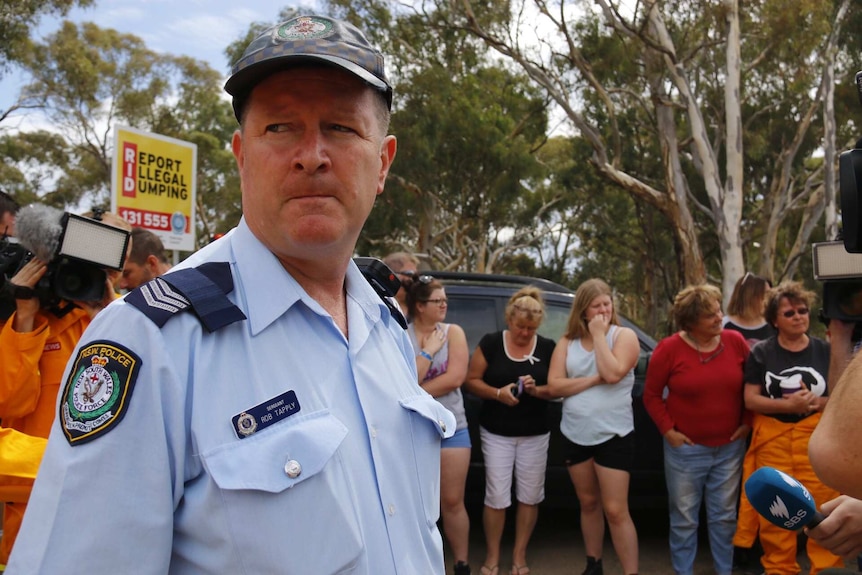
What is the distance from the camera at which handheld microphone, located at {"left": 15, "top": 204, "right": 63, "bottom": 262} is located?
255 cm

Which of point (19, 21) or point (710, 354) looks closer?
point (710, 354)

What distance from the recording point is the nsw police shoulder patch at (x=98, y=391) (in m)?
1.06

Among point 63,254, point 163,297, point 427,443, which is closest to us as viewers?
point 163,297

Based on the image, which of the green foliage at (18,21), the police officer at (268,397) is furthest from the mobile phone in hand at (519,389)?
the green foliage at (18,21)

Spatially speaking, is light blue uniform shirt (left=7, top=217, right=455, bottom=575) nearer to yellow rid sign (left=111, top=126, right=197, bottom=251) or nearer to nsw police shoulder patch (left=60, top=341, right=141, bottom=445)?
nsw police shoulder patch (left=60, top=341, right=141, bottom=445)

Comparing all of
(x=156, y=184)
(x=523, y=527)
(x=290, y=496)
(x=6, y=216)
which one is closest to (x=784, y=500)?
(x=290, y=496)

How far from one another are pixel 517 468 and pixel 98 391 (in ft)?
13.6

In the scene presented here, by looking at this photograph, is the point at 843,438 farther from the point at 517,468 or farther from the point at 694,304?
the point at 517,468

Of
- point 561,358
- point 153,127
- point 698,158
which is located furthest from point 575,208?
point 561,358

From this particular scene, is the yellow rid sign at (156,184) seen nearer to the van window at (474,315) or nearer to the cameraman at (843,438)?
the van window at (474,315)

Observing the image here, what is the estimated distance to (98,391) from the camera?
1.08 metres

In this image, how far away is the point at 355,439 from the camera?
1310 millimetres

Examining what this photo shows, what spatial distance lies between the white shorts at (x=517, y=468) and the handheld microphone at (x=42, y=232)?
10.4ft

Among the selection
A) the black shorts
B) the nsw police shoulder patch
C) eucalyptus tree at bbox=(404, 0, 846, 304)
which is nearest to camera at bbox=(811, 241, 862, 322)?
the black shorts
